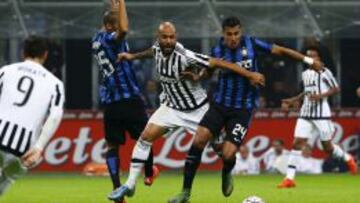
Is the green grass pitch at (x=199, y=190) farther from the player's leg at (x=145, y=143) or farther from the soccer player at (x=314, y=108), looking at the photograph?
the player's leg at (x=145, y=143)

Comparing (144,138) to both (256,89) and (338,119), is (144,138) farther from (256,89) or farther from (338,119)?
(338,119)

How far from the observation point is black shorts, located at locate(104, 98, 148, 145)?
13.3m

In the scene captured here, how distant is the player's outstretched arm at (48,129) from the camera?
384 inches

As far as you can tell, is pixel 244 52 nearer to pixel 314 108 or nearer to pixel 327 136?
pixel 314 108

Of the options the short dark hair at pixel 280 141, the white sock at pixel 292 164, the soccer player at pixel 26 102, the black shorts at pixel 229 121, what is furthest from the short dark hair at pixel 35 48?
the short dark hair at pixel 280 141

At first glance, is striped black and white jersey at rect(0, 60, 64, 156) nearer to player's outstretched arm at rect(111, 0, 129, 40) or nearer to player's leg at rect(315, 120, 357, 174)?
player's outstretched arm at rect(111, 0, 129, 40)

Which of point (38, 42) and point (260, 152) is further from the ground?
point (38, 42)

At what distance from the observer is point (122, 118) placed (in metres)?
13.3

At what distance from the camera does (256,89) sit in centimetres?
1341

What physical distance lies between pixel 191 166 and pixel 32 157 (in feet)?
12.1

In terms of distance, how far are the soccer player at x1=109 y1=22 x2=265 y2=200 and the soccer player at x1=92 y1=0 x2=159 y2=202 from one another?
22cm

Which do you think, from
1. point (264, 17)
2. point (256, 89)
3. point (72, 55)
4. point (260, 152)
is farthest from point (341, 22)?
point (256, 89)

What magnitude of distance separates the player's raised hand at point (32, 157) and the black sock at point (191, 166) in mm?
3542

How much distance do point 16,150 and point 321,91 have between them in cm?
958
